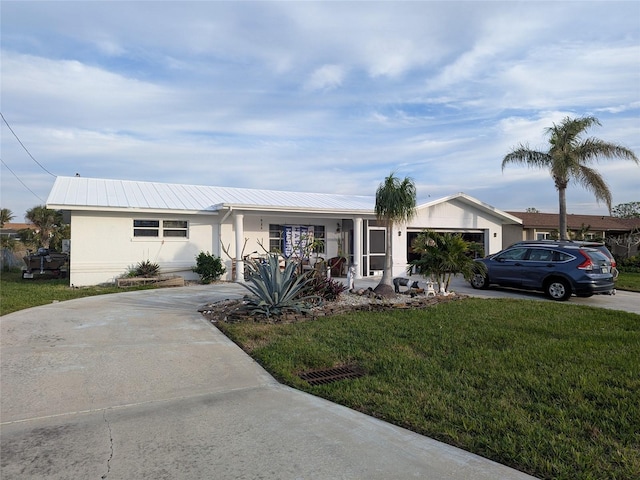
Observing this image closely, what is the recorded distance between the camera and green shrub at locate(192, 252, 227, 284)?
49.8ft

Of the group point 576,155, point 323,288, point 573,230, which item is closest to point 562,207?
point 576,155

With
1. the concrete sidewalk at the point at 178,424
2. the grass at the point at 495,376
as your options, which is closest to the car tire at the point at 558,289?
the grass at the point at 495,376

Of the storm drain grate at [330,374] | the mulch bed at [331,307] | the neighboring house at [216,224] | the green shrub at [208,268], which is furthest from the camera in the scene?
the green shrub at [208,268]

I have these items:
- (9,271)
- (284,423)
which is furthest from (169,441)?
(9,271)

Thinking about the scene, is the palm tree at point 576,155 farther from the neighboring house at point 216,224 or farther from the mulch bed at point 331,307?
the mulch bed at point 331,307

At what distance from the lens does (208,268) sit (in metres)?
15.1

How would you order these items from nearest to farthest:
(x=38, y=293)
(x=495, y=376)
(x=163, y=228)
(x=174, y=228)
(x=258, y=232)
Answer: (x=495, y=376), (x=38, y=293), (x=163, y=228), (x=174, y=228), (x=258, y=232)

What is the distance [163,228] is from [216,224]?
6.33 ft

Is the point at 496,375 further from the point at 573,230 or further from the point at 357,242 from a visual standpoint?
the point at 573,230

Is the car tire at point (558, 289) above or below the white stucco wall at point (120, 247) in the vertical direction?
below

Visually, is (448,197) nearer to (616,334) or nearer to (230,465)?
(616,334)

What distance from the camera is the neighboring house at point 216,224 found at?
14.7 metres

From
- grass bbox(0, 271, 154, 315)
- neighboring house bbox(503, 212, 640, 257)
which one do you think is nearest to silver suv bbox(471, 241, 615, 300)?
grass bbox(0, 271, 154, 315)

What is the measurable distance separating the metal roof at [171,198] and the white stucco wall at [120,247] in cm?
53
